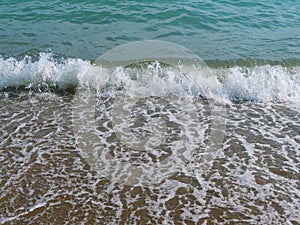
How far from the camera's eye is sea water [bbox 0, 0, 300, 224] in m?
3.94

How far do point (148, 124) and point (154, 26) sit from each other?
488 centimetres

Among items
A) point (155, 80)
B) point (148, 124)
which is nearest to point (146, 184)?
point (148, 124)

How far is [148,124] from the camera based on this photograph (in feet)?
18.6

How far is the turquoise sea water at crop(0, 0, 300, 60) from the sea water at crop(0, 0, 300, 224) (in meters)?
0.06

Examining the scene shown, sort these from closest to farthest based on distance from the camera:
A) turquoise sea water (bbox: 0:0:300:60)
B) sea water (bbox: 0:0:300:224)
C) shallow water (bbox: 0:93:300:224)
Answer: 1. shallow water (bbox: 0:93:300:224)
2. sea water (bbox: 0:0:300:224)
3. turquoise sea water (bbox: 0:0:300:60)

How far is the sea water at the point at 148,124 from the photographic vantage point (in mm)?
3943

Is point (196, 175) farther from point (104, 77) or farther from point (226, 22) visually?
point (226, 22)

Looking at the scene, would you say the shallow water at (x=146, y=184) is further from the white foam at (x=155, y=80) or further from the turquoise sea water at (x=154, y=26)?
the turquoise sea water at (x=154, y=26)

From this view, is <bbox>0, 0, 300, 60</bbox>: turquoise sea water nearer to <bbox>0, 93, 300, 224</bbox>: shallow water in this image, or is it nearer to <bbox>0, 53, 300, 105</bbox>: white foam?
<bbox>0, 53, 300, 105</bbox>: white foam

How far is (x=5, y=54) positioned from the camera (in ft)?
26.5

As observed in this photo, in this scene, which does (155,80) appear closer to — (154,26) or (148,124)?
(148,124)

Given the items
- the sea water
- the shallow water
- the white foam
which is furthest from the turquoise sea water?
the shallow water

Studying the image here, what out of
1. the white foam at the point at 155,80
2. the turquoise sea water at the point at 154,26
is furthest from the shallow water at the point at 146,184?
the turquoise sea water at the point at 154,26

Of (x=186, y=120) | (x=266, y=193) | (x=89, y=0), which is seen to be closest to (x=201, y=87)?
(x=186, y=120)
